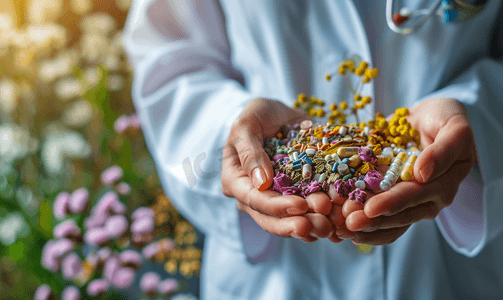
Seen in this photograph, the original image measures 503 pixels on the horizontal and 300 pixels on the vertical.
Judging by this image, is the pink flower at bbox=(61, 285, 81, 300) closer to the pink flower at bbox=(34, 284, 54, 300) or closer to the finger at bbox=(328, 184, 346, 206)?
the pink flower at bbox=(34, 284, 54, 300)

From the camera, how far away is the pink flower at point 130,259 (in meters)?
0.51

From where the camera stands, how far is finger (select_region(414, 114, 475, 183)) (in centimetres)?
24

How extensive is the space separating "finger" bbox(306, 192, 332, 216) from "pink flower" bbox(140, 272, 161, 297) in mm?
404

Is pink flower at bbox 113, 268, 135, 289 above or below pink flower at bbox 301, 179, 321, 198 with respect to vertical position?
below

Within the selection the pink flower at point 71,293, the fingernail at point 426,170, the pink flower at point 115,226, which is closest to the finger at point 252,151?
the fingernail at point 426,170

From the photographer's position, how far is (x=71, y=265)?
19.7 inches

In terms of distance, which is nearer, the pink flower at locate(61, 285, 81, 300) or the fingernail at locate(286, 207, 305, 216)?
the fingernail at locate(286, 207, 305, 216)

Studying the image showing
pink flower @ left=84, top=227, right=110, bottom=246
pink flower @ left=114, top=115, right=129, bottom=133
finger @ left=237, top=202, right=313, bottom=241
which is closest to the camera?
finger @ left=237, top=202, right=313, bottom=241

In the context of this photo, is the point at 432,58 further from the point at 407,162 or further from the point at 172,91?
the point at 172,91

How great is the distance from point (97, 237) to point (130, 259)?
63 millimetres

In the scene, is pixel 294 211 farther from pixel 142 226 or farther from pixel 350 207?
pixel 142 226

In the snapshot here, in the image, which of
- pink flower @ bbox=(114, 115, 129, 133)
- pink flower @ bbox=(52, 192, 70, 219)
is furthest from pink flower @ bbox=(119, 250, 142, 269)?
pink flower @ bbox=(114, 115, 129, 133)

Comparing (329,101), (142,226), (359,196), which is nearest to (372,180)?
(359,196)

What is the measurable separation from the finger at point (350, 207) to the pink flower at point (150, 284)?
0.42 m
